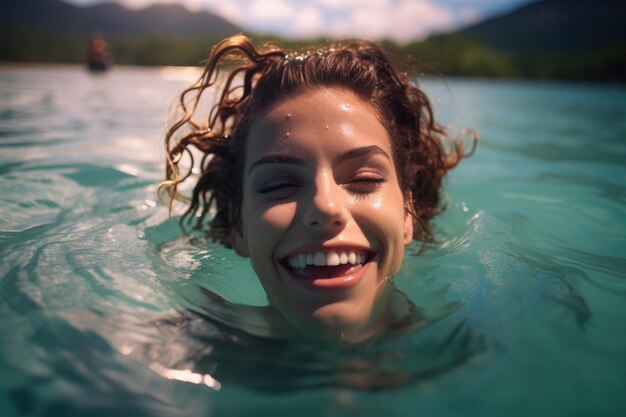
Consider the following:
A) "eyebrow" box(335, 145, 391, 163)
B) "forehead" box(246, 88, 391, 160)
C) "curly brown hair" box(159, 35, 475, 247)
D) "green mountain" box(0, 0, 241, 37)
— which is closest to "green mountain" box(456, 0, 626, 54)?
"green mountain" box(0, 0, 241, 37)

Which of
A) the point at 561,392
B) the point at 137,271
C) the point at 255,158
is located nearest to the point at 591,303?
the point at 561,392

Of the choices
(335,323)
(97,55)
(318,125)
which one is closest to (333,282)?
(335,323)

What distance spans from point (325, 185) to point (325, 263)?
0.33 meters

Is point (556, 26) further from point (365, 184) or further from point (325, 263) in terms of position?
point (325, 263)

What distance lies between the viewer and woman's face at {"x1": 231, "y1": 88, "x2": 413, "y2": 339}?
1966mm

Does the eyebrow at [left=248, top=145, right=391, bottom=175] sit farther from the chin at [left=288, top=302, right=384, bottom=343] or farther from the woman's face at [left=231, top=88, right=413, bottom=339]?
the chin at [left=288, top=302, right=384, bottom=343]

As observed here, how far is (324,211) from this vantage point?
1928 mm

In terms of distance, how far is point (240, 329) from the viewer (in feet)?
6.95

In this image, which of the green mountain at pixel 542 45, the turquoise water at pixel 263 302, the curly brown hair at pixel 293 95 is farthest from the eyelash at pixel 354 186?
the green mountain at pixel 542 45

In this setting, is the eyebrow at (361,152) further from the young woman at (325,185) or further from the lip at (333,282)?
the lip at (333,282)

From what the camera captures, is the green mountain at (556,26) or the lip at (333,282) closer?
the lip at (333,282)

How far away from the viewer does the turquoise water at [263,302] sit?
5.04 feet

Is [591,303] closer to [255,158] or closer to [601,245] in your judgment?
[601,245]

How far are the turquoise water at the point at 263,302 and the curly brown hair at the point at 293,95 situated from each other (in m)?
0.41
